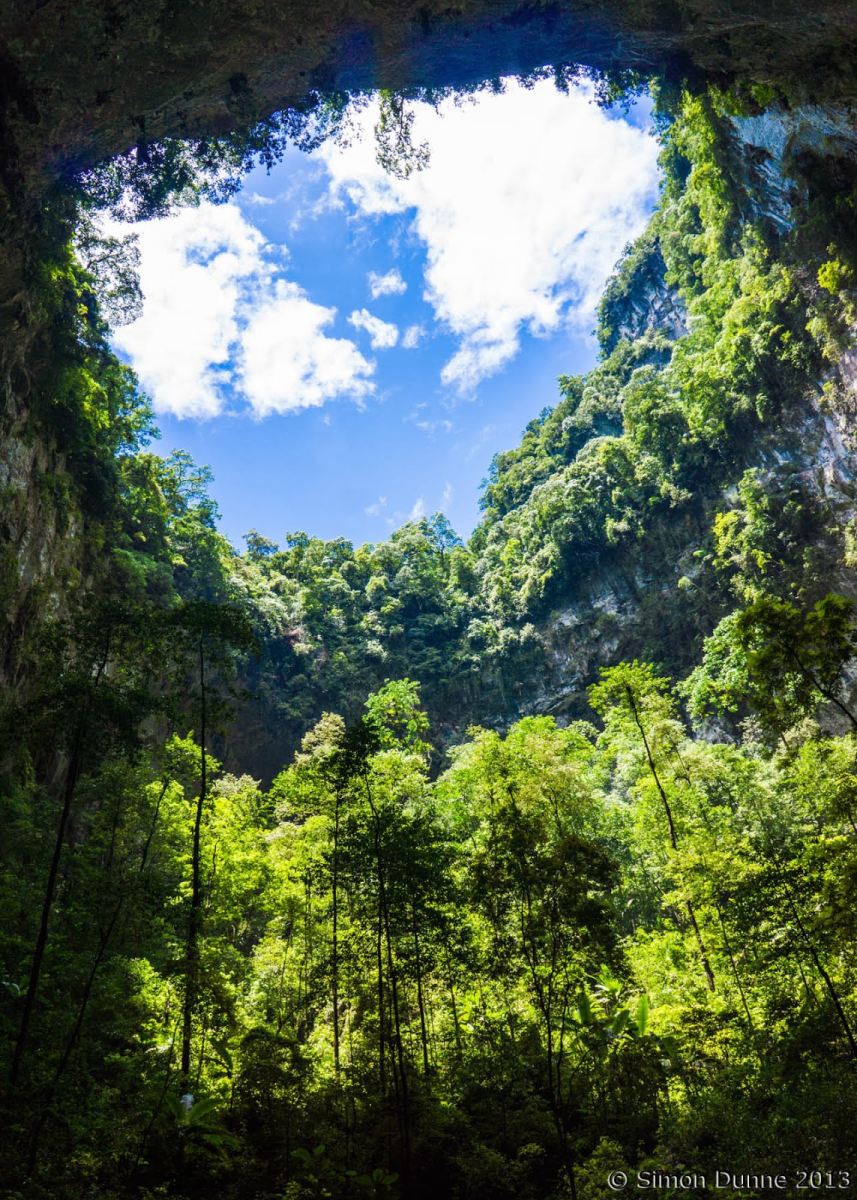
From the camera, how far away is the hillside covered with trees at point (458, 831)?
387 inches

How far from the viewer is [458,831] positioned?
2086 centimetres

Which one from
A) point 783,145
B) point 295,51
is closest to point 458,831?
point 295,51

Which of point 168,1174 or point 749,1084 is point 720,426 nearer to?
point 749,1084

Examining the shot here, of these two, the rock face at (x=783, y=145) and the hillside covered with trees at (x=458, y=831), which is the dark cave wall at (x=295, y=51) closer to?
the hillside covered with trees at (x=458, y=831)

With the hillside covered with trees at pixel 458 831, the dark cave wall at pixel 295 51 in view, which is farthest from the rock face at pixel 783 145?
the dark cave wall at pixel 295 51

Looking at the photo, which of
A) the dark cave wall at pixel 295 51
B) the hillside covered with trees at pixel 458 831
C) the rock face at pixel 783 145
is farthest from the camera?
the rock face at pixel 783 145

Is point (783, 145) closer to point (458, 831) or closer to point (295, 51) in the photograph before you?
point (295, 51)

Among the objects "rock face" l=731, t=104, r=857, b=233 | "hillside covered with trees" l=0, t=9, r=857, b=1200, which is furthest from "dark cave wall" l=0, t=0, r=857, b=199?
"rock face" l=731, t=104, r=857, b=233

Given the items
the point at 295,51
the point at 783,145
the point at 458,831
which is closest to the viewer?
the point at 295,51

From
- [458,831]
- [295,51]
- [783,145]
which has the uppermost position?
[783,145]

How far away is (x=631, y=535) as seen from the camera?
38500 mm

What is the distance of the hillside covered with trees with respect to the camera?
9.84m

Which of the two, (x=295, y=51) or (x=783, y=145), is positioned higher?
(x=783, y=145)

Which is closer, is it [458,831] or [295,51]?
[295,51]
